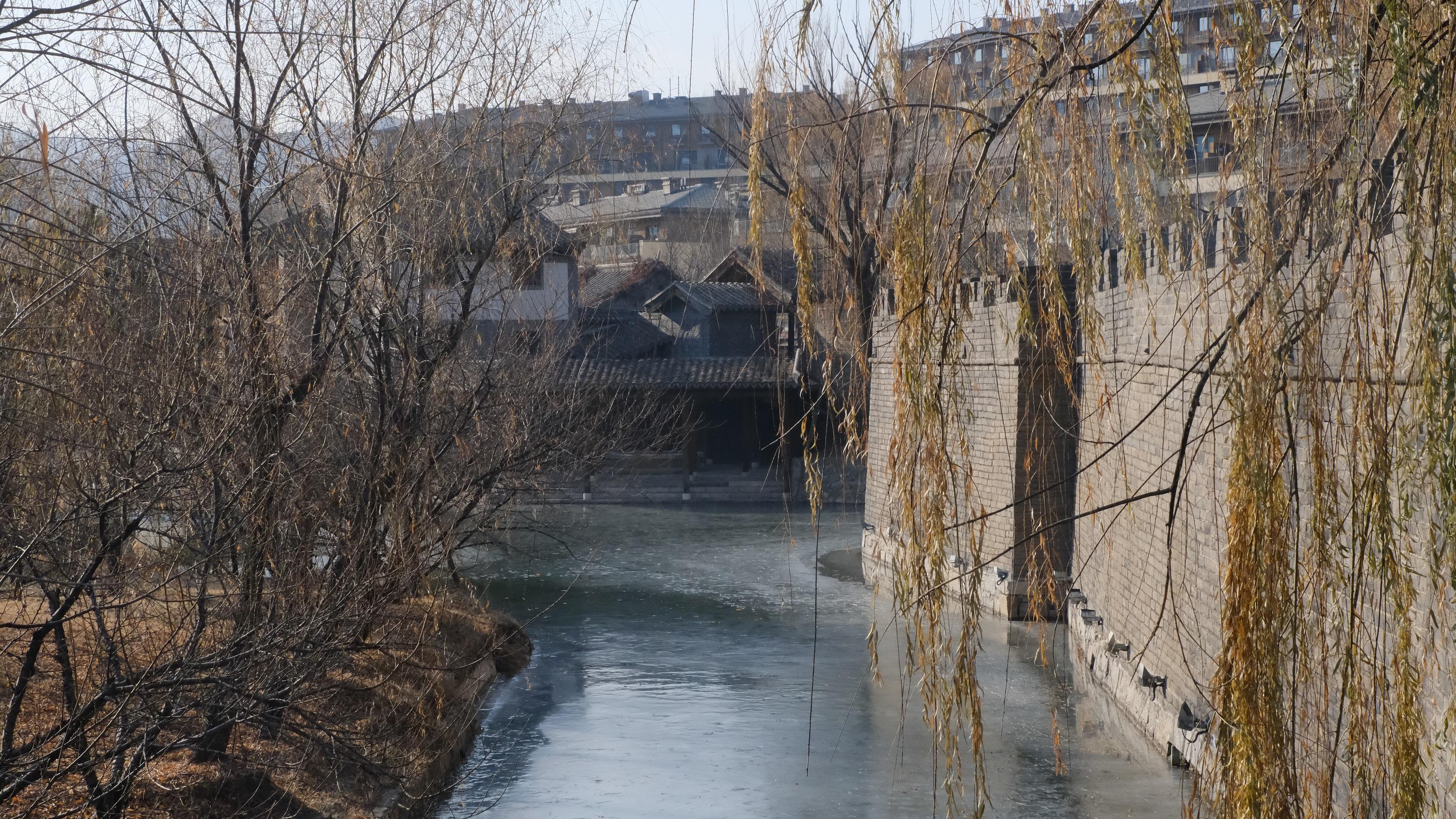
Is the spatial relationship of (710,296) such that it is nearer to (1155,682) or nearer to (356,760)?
(1155,682)

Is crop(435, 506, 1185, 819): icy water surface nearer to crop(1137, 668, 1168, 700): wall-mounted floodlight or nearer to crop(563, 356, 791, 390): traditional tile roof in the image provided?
crop(1137, 668, 1168, 700): wall-mounted floodlight

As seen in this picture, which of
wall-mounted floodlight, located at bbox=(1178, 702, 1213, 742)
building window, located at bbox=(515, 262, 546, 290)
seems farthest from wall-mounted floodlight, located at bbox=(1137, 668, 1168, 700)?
building window, located at bbox=(515, 262, 546, 290)

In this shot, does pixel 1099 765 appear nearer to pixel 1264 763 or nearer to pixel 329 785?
pixel 329 785

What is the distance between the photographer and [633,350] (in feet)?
80.9

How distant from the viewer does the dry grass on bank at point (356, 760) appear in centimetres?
568

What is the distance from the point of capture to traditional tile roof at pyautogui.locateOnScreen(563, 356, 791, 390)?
2170 cm

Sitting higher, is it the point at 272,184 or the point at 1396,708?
the point at 272,184

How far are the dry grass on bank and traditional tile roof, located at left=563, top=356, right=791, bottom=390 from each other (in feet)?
40.2

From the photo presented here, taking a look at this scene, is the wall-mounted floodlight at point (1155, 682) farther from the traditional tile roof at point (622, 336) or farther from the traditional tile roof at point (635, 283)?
the traditional tile roof at point (635, 283)

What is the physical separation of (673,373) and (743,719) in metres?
13.2

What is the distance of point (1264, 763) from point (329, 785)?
5.50 m

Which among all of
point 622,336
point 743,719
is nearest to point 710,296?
point 622,336

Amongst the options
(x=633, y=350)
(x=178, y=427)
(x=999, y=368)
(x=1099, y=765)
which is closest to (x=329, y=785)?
(x=178, y=427)

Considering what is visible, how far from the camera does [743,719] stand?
9.75 meters
